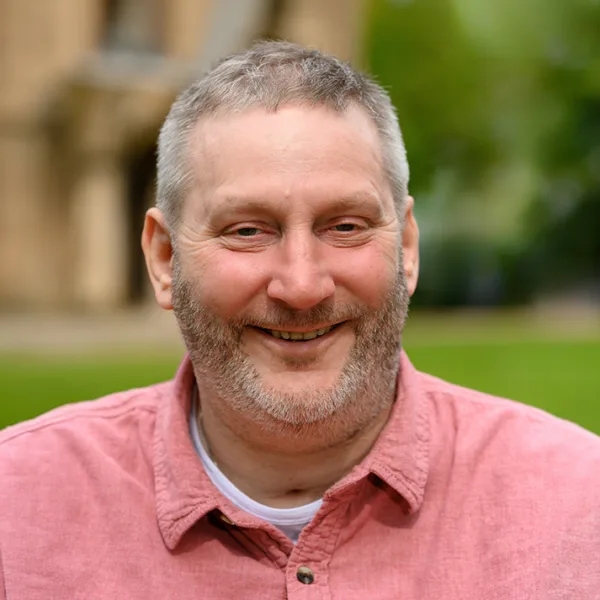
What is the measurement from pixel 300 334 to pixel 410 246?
48cm

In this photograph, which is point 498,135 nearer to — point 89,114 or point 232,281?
point 89,114

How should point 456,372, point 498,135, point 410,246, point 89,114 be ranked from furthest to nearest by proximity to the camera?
point 498,135 < point 89,114 < point 456,372 < point 410,246

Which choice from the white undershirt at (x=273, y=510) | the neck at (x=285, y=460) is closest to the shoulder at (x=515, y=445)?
the neck at (x=285, y=460)

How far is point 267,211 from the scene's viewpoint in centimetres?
228

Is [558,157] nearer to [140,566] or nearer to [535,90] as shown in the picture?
[535,90]

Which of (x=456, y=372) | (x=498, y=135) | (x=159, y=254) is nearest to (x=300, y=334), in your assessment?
(x=159, y=254)

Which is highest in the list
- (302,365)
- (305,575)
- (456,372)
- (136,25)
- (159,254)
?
(159,254)

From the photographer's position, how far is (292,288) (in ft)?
7.25

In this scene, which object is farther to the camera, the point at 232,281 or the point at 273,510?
the point at 273,510

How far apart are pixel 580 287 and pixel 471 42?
10.7 metres

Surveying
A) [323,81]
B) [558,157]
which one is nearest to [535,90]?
[558,157]

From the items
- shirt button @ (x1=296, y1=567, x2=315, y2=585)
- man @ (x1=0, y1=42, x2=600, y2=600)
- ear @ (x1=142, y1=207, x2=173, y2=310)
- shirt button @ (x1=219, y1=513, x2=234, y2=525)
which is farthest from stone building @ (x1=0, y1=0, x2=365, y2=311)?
shirt button @ (x1=296, y1=567, x2=315, y2=585)

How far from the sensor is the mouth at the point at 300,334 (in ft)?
7.63

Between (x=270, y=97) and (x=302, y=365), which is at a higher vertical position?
(x=270, y=97)
